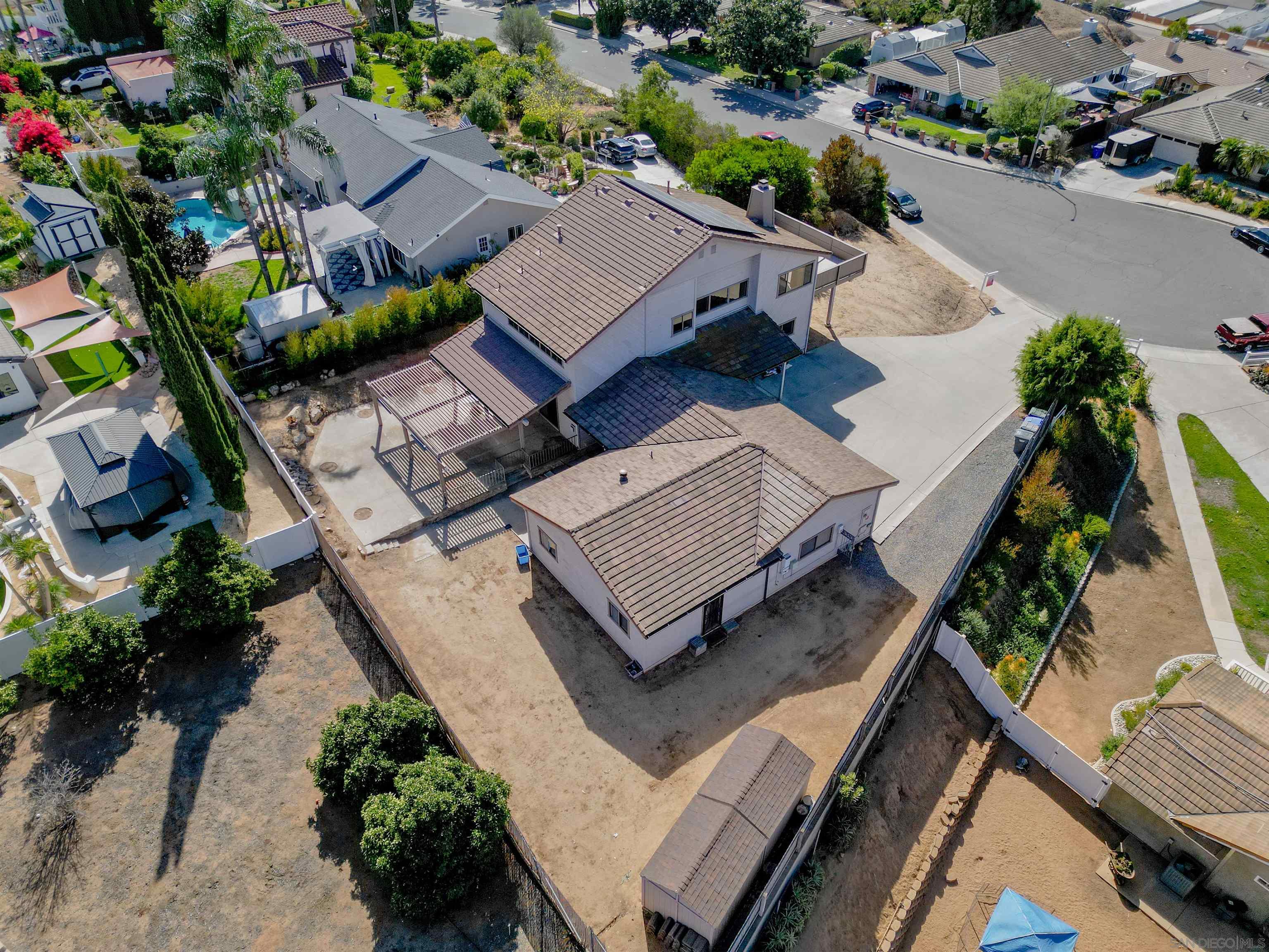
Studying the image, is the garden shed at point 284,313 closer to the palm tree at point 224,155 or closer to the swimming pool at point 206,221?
the palm tree at point 224,155

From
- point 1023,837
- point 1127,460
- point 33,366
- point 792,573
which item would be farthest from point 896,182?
point 33,366

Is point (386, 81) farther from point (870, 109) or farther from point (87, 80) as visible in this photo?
point (870, 109)

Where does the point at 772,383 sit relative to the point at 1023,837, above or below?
above

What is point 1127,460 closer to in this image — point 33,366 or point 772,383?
point 772,383

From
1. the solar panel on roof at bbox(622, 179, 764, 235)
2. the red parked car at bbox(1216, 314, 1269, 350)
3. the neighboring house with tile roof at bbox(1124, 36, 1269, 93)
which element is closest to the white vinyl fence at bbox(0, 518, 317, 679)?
the solar panel on roof at bbox(622, 179, 764, 235)

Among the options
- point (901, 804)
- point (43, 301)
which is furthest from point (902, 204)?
point (43, 301)

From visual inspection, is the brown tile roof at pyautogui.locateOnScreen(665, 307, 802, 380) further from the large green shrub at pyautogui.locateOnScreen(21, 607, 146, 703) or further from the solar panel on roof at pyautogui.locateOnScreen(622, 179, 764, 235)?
the large green shrub at pyautogui.locateOnScreen(21, 607, 146, 703)

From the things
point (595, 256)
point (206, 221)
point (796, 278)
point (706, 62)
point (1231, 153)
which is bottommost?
point (206, 221)
